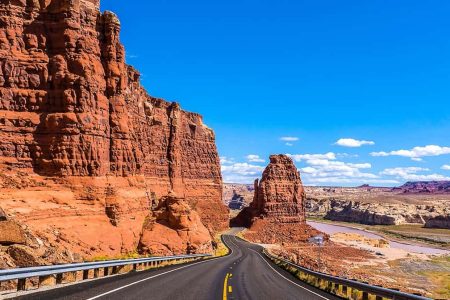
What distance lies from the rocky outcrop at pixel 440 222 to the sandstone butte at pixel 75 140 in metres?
153

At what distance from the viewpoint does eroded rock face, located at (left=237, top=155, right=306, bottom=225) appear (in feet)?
365

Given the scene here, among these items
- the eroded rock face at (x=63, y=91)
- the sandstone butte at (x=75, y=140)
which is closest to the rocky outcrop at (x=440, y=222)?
the sandstone butte at (x=75, y=140)

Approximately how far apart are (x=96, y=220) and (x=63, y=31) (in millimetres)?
18681

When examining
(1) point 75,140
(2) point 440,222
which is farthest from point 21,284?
(2) point 440,222

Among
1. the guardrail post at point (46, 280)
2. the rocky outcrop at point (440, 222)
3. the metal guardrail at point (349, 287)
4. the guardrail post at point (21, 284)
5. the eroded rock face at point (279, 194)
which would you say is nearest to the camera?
the guardrail post at point (21, 284)

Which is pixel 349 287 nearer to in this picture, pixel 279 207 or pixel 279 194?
pixel 279 207

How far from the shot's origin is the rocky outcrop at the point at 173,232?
41938 millimetres

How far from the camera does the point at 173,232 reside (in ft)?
147

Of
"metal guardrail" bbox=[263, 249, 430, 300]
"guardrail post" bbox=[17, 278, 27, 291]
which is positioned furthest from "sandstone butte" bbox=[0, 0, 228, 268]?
"metal guardrail" bbox=[263, 249, 430, 300]

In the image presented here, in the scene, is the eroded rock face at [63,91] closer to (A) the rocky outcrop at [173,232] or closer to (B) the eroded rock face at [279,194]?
(A) the rocky outcrop at [173,232]

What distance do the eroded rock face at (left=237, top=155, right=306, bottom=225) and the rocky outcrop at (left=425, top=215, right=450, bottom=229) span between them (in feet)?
283

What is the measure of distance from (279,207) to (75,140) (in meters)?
80.4

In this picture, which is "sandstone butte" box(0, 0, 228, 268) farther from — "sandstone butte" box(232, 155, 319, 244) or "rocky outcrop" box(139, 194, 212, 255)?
"sandstone butte" box(232, 155, 319, 244)

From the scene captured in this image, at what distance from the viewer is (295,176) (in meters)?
118
